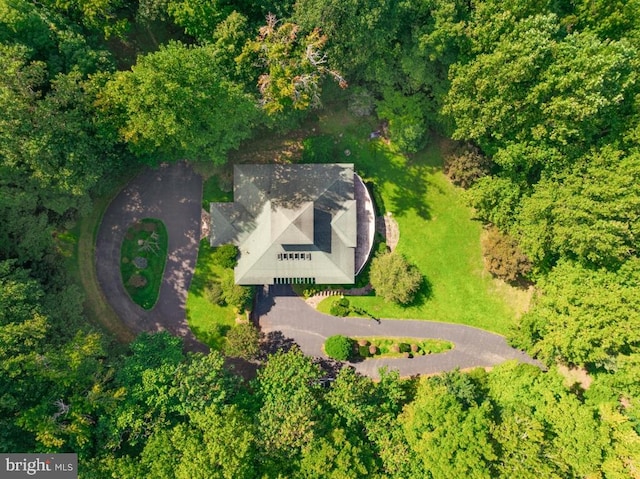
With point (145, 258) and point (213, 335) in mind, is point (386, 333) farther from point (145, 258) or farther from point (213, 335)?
point (145, 258)

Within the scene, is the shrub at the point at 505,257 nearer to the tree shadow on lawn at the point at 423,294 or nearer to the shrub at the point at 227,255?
the tree shadow on lawn at the point at 423,294

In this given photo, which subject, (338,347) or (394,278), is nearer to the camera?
(394,278)

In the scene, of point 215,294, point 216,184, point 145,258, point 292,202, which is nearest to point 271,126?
point 292,202

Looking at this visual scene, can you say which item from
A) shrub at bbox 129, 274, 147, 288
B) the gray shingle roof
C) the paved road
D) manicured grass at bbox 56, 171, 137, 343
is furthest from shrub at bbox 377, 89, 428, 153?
shrub at bbox 129, 274, 147, 288

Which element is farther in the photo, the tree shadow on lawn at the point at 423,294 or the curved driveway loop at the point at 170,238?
the tree shadow on lawn at the point at 423,294

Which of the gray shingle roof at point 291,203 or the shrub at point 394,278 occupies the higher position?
the gray shingle roof at point 291,203

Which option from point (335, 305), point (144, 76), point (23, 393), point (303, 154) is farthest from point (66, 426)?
point (303, 154)

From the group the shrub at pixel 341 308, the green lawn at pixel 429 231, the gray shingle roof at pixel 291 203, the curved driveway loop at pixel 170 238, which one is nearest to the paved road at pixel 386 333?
the shrub at pixel 341 308
